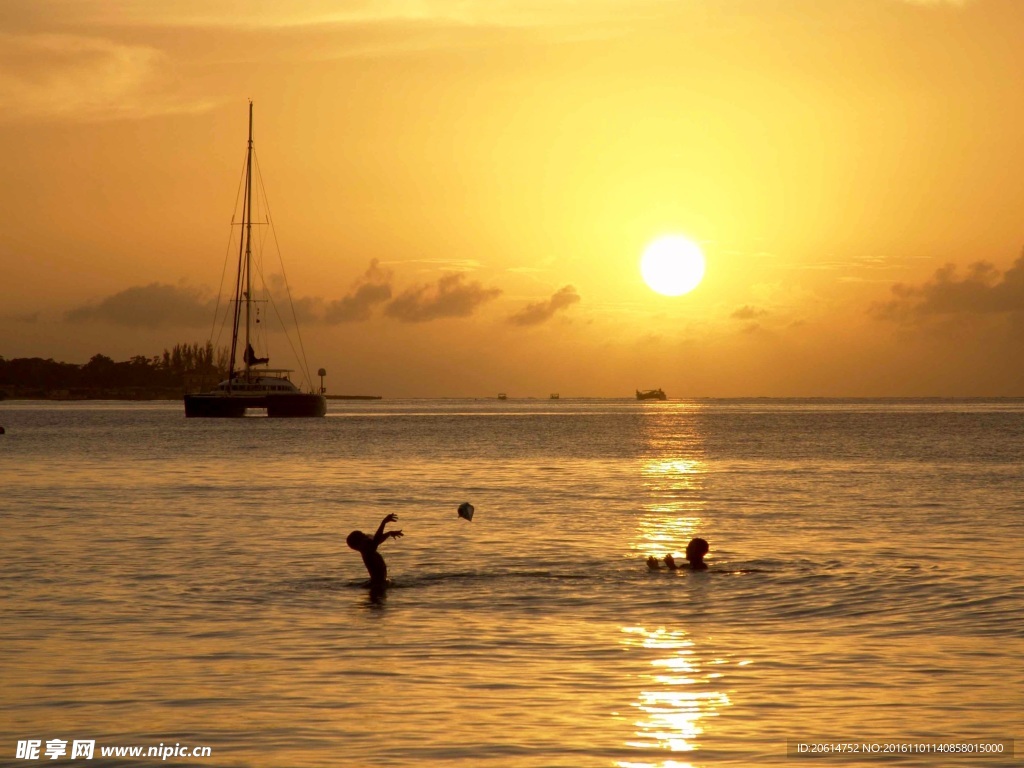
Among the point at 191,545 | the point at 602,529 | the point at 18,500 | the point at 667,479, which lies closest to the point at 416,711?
the point at 191,545

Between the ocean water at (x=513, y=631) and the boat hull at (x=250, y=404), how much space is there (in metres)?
100

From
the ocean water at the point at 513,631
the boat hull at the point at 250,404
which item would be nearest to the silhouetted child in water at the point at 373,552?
the ocean water at the point at 513,631

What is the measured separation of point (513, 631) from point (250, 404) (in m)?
131

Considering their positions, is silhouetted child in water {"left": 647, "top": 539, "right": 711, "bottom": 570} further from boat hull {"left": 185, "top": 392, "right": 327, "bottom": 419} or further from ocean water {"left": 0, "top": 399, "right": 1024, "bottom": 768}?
boat hull {"left": 185, "top": 392, "right": 327, "bottom": 419}

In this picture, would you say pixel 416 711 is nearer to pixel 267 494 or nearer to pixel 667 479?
pixel 267 494

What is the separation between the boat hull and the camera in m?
148

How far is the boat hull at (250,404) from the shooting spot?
148 meters

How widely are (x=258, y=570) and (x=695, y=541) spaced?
945cm

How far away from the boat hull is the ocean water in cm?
10009

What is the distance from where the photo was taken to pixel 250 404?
14738 centimetres

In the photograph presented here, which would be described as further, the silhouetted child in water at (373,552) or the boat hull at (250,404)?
the boat hull at (250,404)

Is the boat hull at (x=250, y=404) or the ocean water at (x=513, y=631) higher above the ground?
the boat hull at (x=250, y=404)

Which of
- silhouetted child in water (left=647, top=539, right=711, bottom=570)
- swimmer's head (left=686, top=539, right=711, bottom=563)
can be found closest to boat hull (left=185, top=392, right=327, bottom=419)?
silhouetted child in water (left=647, top=539, right=711, bottom=570)

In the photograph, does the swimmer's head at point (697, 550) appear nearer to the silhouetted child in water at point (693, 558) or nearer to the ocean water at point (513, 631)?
the silhouetted child in water at point (693, 558)
